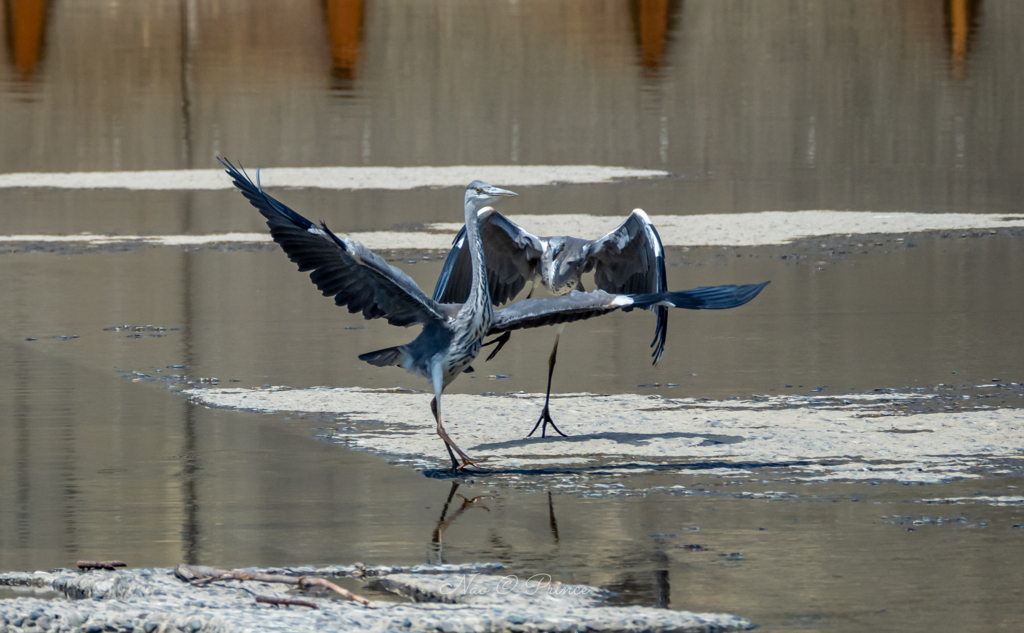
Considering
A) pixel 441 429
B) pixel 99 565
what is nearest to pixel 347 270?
pixel 441 429

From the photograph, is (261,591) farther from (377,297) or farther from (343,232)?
(343,232)

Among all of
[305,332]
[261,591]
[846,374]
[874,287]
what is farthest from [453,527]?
[874,287]

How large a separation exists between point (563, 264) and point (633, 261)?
1.59 ft

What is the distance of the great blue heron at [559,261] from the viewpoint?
11844 mm

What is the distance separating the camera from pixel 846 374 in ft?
43.3

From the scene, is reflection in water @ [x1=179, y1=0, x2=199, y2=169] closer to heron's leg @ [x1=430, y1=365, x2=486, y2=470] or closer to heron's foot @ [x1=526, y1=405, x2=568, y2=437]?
heron's foot @ [x1=526, y1=405, x2=568, y2=437]

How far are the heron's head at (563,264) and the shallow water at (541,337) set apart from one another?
3.76ft

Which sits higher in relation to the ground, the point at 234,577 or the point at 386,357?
the point at 386,357

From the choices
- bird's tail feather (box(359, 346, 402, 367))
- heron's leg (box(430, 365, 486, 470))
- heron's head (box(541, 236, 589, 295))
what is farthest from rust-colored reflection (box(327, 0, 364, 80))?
heron's leg (box(430, 365, 486, 470))

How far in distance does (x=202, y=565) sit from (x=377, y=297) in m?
2.55

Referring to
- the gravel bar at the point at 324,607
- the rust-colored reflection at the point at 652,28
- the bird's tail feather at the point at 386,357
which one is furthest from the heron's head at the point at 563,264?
the rust-colored reflection at the point at 652,28

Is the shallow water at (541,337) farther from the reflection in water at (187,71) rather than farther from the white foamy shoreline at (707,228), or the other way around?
the white foamy shoreline at (707,228)

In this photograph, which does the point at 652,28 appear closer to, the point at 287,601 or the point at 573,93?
the point at 573,93

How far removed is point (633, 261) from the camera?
39.6 feet
